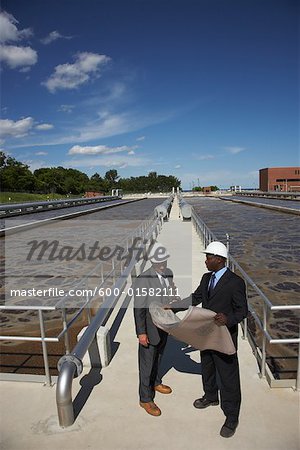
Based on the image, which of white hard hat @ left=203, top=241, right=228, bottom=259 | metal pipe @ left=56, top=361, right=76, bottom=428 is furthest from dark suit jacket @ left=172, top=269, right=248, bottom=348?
metal pipe @ left=56, top=361, right=76, bottom=428

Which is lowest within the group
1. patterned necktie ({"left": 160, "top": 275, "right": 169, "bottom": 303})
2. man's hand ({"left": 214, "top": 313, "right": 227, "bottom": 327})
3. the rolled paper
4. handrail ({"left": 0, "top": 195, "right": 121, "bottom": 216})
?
the rolled paper

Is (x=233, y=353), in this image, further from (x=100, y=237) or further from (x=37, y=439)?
(x=100, y=237)

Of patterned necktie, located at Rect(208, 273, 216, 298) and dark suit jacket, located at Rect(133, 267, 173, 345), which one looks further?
dark suit jacket, located at Rect(133, 267, 173, 345)

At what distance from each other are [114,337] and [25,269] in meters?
7.30

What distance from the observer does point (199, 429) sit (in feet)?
10.8

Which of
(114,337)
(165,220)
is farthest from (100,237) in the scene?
(114,337)

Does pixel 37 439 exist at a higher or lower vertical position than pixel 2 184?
lower

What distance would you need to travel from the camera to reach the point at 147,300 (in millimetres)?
3410

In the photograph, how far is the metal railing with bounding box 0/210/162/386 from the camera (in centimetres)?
403

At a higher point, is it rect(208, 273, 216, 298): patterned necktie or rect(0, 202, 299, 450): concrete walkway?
rect(208, 273, 216, 298): patterned necktie

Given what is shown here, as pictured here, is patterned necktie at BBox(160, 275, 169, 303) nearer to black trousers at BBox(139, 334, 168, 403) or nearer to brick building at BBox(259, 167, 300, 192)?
black trousers at BBox(139, 334, 168, 403)

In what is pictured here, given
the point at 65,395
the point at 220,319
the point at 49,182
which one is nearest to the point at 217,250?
the point at 220,319

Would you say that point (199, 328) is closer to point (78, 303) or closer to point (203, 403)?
point (203, 403)

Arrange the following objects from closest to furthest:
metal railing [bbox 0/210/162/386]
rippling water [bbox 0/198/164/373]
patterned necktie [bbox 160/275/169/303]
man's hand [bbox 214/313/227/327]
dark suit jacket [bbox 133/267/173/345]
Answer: man's hand [bbox 214/313/227/327] → dark suit jacket [bbox 133/267/173/345] → patterned necktie [bbox 160/275/169/303] → metal railing [bbox 0/210/162/386] → rippling water [bbox 0/198/164/373]
